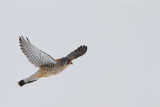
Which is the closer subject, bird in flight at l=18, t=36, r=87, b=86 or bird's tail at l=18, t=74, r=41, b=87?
bird in flight at l=18, t=36, r=87, b=86

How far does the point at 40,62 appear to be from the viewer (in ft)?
38.1

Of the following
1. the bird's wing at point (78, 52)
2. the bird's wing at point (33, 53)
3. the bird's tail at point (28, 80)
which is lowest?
the bird's tail at point (28, 80)

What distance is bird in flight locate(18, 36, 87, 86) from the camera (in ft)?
37.3

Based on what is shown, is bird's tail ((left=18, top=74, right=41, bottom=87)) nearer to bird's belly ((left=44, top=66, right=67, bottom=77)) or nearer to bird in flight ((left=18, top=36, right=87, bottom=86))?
bird in flight ((left=18, top=36, right=87, bottom=86))

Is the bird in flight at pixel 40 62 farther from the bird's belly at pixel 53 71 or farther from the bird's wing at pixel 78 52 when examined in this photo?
the bird's wing at pixel 78 52

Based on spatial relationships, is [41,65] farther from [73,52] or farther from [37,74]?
[73,52]

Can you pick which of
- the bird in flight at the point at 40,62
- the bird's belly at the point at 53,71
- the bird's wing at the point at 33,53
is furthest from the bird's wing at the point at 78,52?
the bird's wing at the point at 33,53

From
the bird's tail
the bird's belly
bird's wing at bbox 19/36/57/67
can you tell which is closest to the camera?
bird's wing at bbox 19/36/57/67

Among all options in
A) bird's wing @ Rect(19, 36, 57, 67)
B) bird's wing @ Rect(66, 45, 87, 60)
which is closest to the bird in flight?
bird's wing @ Rect(19, 36, 57, 67)

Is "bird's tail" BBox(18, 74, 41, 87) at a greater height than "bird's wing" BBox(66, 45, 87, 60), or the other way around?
"bird's wing" BBox(66, 45, 87, 60)

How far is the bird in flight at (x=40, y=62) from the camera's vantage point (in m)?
11.4

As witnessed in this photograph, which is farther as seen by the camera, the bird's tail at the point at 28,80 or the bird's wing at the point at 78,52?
the bird's wing at the point at 78,52

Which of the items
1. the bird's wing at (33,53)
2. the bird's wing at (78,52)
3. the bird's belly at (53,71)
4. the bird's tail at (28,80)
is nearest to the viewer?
the bird's wing at (33,53)

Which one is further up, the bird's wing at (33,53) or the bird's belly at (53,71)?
the bird's wing at (33,53)
